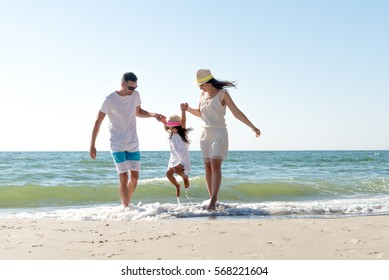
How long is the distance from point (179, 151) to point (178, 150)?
25mm

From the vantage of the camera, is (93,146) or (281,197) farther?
(281,197)

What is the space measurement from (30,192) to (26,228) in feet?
17.5

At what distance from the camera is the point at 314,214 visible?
682cm

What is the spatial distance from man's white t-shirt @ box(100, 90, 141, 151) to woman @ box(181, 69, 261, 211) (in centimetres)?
104

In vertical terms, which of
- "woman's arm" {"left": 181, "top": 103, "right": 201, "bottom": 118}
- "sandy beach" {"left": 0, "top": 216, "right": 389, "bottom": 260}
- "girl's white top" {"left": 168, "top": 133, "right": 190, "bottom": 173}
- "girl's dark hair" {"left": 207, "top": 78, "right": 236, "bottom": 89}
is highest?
"girl's dark hair" {"left": 207, "top": 78, "right": 236, "bottom": 89}

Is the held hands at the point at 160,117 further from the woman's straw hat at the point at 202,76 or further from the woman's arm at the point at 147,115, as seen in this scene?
the woman's straw hat at the point at 202,76

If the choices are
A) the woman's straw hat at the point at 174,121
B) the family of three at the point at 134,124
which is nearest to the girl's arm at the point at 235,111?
the family of three at the point at 134,124

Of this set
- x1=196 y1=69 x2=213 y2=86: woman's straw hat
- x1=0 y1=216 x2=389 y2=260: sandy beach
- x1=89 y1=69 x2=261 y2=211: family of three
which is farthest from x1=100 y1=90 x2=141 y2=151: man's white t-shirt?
x1=0 y1=216 x2=389 y2=260: sandy beach

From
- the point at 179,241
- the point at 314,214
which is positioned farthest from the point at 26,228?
the point at 314,214

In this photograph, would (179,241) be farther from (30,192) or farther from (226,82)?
(30,192)

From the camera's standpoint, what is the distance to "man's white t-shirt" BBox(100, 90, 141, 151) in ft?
21.2

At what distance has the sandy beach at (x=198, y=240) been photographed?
12.3ft

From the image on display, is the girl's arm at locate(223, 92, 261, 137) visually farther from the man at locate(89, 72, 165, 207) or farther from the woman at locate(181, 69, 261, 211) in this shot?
the man at locate(89, 72, 165, 207)
